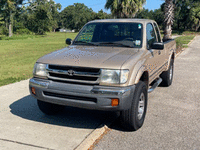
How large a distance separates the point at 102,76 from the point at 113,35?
162 cm

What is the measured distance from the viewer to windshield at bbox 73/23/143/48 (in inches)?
192

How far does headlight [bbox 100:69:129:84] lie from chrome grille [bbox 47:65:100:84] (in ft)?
0.31

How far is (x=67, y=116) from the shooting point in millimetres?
4887

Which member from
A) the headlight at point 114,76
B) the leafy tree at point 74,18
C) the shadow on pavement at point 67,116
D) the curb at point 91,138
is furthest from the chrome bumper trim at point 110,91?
the leafy tree at point 74,18

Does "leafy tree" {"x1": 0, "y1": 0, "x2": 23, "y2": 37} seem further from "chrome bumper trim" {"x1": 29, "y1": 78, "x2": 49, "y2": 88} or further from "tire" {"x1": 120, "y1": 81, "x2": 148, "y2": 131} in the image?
"tire" {"x1": 120, "y1": 81, "x2": 148, "y2": 131}

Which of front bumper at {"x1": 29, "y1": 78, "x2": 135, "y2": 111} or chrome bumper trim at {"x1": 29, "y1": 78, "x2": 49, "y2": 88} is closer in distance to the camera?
front bumper at {"x1": 29, "y1": 78, "x2": 135, "y2": 111}

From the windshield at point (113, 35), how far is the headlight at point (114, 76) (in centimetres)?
125

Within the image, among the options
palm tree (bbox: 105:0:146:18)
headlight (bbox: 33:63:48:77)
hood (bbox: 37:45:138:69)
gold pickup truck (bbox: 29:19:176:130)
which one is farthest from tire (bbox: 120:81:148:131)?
palm tree (bbox: 105:0:146:18)

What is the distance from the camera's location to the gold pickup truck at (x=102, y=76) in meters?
3.69

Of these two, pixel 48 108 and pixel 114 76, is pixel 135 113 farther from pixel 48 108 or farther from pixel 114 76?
pixel 48 108

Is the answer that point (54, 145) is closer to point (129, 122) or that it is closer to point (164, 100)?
point (129, 122)

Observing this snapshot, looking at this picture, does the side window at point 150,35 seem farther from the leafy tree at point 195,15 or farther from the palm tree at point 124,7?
the leafy tree at point 195,15

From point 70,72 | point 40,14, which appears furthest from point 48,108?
point 40,14

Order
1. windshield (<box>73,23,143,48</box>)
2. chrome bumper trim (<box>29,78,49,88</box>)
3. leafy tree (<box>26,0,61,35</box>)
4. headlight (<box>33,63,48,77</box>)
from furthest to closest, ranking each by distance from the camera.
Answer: leafy tree (<box>26,0,61,35</box>) → windshield (<box>73,23,143,48</box>) → headlight (<box>33,63,48,77</box>) → chrome bumper trim (<box>29,78,49,88</box>)
